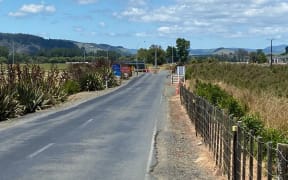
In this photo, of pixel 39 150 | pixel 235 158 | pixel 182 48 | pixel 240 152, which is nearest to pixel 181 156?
pixel 39 150

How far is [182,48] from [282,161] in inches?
7502

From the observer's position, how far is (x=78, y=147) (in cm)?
1593

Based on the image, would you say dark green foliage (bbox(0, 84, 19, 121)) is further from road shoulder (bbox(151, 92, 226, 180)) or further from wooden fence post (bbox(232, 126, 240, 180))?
wooden fence post (bbox(232, 126, 240, 180))

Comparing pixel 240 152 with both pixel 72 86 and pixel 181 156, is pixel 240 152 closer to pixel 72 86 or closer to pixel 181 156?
pixel 181 156

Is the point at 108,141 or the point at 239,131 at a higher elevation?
the point at 239,131

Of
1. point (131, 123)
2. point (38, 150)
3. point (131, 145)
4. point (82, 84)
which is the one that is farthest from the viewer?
point (82, 84)

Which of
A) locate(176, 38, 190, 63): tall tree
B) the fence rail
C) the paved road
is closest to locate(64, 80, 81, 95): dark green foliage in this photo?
the paved road

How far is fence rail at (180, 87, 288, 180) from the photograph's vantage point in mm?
6446

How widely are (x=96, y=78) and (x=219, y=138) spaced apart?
4740cm

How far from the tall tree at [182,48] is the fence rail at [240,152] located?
179858 mm

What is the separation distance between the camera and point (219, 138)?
12.2m

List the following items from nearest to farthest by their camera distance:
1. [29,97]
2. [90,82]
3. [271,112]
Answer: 1. [271,112]
2. [29,97]
3. [90,82]

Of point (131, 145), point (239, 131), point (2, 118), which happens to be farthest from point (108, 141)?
point (2, 118)

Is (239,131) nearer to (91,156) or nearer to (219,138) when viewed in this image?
(219,138)
